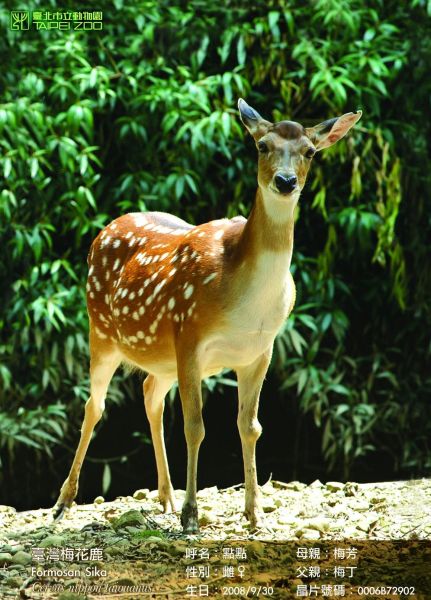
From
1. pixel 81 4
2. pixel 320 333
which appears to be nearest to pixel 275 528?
pixel 320 333

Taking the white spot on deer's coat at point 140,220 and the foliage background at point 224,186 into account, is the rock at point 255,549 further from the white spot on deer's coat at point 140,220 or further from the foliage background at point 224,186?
the foliage background at point 224,186

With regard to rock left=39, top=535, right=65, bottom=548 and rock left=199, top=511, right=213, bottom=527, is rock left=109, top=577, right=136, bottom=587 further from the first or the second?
rock left=199, top=511, right=213, bottom=527

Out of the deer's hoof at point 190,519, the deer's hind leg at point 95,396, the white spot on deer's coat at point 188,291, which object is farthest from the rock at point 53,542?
the white spot on deer's coat at point 188,291

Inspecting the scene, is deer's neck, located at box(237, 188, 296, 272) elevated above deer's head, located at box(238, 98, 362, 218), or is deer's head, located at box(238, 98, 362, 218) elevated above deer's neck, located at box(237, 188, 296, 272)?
deer's head, located at box(238, 98, 362, 218)

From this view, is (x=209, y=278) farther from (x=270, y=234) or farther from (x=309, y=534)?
(x=309, y=534)

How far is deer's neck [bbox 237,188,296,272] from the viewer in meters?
3.23

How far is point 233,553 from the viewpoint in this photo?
2.99 metres

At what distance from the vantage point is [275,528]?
3441 millimetres

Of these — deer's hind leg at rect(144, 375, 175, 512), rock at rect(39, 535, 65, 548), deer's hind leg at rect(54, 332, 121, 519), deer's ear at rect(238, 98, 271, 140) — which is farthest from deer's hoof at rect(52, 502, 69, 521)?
deer's ear at rect(238, 98, 271, 140)

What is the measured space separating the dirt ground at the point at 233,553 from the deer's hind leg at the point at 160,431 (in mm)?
74

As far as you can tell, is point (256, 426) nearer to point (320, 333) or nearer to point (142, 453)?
point (320, 333)

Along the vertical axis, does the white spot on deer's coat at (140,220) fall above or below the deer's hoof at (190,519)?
above

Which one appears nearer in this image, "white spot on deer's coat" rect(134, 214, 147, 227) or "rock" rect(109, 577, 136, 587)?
"rock" rect(109, 577, 136, 587)

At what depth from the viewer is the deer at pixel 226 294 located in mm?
3221
